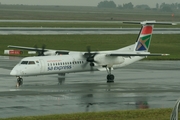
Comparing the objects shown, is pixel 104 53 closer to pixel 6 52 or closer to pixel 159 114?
pixel 159 114

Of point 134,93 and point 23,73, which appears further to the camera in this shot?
point 23,73

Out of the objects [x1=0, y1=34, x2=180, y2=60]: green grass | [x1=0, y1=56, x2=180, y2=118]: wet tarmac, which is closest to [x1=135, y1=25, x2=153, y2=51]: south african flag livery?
[x1=0, y1=56, x2=180, y2=118]: wet tarmac

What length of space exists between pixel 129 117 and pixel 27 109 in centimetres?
514

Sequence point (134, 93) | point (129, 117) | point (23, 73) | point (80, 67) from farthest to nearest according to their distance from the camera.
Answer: point (80, 67) < point (23, 73) < point (134, 93) < point (129, 117)

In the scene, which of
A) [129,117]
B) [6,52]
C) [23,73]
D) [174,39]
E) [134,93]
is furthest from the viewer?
[174,39]

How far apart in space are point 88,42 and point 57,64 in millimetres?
38949

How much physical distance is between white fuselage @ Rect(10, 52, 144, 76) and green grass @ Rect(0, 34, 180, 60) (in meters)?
26.4

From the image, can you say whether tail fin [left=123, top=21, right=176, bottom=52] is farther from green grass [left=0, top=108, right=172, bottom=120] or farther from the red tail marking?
green grass [left=0, top=108, right=172, bottom=120]

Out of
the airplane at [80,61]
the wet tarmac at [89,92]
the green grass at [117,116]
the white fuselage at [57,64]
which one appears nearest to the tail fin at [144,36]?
the airplane at [80,61]

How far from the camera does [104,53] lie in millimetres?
36562

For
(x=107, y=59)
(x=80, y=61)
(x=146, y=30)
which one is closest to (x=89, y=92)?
(x=80, y=61)

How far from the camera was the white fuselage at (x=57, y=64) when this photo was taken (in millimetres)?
33438

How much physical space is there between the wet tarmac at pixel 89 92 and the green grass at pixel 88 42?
23706 millimetres

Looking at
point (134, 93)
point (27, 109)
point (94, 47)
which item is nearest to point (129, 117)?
point (27, 109)
